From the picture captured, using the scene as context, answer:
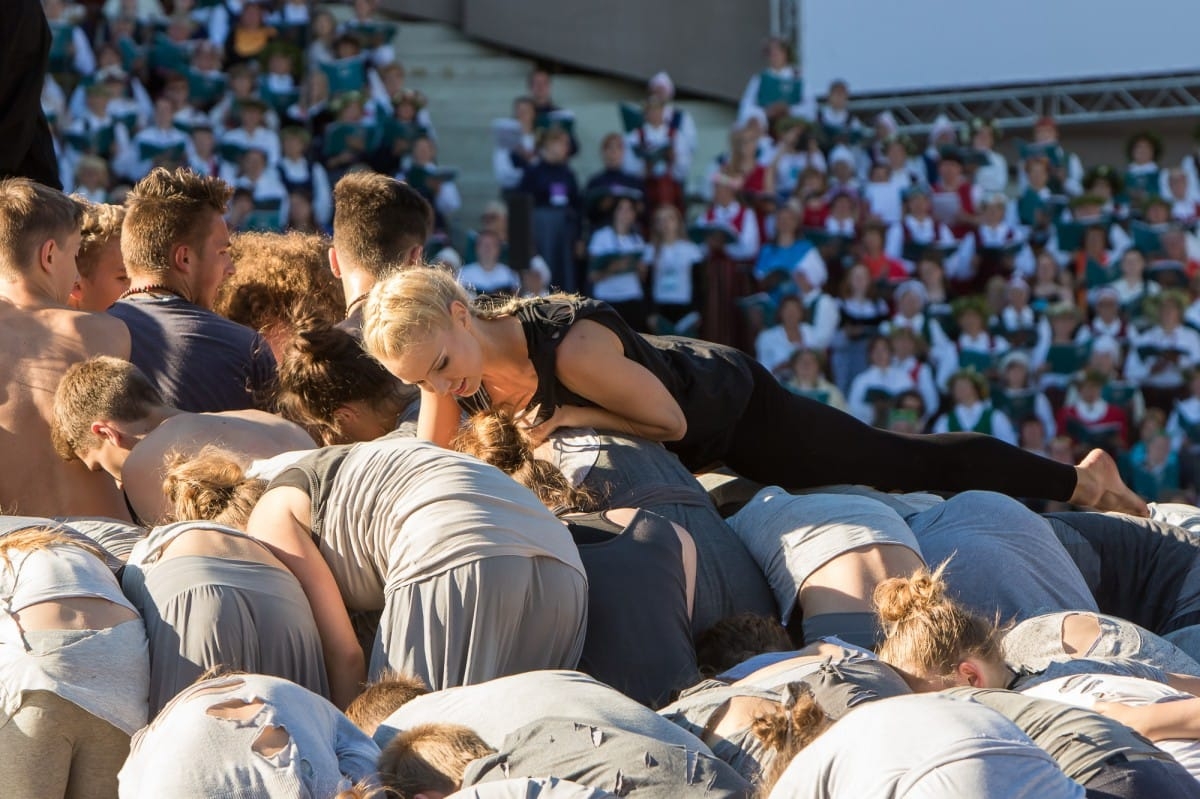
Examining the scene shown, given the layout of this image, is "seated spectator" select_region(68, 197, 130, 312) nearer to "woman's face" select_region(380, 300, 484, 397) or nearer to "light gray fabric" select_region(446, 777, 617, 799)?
"woman's face" select_region(380, 300, 484, 397)

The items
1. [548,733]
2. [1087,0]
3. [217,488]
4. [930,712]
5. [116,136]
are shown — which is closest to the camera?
[930,712]

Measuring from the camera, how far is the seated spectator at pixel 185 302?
4316 mm

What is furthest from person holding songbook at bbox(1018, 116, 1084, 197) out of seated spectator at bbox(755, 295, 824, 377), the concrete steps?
seated spectator at bbox(755, 295, 824, 377)

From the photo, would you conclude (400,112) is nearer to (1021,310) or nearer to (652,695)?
(1021,310)

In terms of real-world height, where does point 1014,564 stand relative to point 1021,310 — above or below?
above

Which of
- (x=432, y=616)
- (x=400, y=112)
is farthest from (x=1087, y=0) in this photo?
(x=432, y=616)

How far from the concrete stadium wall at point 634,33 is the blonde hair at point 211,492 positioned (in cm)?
1319

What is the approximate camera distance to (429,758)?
2320 millimetres

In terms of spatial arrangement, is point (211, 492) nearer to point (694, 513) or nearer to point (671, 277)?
point (694, 513)

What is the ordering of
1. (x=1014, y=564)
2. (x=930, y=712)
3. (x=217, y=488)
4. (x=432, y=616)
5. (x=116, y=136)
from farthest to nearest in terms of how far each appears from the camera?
(x=116, y=136), (x=1014, y=564), (x=217, y=488), (x=432, y=616), (x=930, y=712)

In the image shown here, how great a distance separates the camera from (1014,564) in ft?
12.2

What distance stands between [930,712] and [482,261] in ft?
29.6

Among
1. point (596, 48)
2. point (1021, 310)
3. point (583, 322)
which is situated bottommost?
point (1021, 310)

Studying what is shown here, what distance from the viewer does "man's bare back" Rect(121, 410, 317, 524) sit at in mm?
3557
